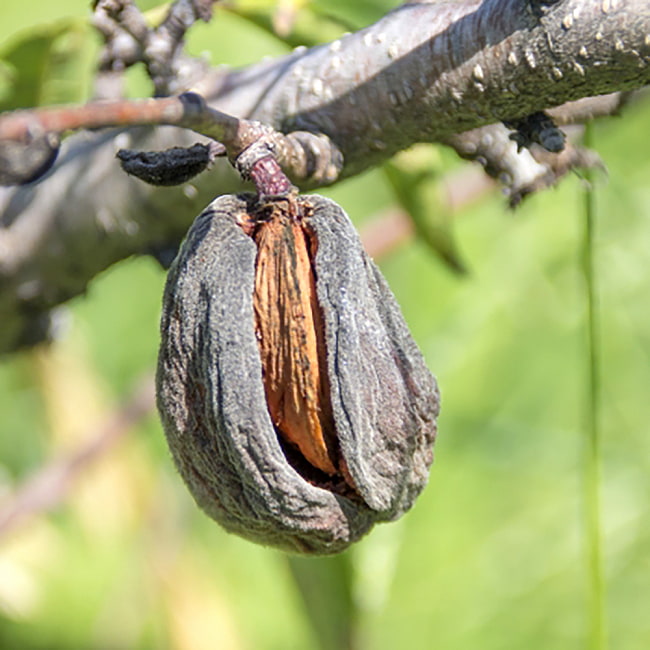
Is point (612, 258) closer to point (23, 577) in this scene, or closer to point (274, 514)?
point (23, 577)

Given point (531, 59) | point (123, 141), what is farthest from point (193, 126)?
point (123, 141)

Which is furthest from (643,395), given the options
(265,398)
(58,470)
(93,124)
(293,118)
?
(93,124)

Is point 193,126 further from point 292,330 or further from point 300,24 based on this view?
point 300,24

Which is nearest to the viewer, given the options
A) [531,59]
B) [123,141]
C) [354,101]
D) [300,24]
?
[531,59]

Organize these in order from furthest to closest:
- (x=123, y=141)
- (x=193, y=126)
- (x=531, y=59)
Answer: (x=123, y=141) → (x=531, y=59) → (x=193, y=126)

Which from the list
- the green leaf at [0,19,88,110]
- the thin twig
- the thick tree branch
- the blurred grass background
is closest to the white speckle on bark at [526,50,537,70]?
the thick tree branch

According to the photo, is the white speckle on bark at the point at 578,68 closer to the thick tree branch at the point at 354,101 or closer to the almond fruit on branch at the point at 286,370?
the thick tree branch at the point at 354,101
